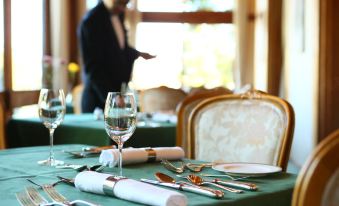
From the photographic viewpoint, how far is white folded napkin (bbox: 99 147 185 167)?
162cm

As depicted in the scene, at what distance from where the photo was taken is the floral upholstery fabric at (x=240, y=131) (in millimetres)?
2016

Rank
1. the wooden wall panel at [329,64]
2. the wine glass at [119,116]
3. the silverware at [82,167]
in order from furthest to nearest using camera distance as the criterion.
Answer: the wooden wall panel at [329,64]
the silverware at [82,167]
the wine glass at [119,116]

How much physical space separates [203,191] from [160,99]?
3.42m

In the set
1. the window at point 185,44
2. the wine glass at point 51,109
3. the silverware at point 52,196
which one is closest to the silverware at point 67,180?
the silverware at point 52,196

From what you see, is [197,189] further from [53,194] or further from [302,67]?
[302,67]

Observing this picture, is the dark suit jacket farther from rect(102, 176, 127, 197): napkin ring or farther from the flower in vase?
rect(102, 176, 127, 197): napkin ring

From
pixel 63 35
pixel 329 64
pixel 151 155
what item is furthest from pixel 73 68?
pixel 151 155

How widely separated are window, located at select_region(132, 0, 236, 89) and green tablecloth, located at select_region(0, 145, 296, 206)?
5.96 meters

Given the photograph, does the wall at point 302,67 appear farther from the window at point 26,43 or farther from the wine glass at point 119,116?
the wine glass at point 119,116

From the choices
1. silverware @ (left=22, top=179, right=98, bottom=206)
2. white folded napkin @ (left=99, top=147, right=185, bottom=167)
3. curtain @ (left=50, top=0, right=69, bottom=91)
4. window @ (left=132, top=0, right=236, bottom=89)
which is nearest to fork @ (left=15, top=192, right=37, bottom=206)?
silverware @ (left=22, top=179, right=98, bottom=206)

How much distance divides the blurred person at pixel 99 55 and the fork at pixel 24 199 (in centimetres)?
308

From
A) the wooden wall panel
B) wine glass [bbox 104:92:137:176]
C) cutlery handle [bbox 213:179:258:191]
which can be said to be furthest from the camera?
the wooden wall panel

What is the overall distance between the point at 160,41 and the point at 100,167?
6371 millimetres

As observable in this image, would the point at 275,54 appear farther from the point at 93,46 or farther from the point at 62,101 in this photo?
the point at 62,101
